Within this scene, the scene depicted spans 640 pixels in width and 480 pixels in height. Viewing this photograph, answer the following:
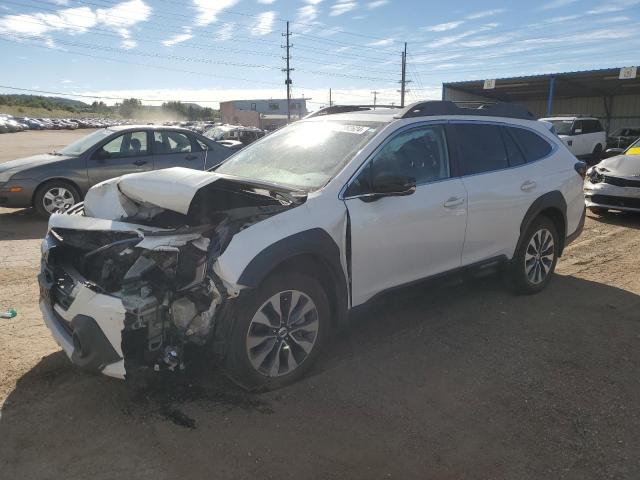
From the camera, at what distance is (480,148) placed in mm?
4543

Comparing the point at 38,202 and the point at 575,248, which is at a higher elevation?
the point at 38,202

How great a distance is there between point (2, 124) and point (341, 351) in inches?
2467

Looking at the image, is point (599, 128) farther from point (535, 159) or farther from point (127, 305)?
point (127, 305)

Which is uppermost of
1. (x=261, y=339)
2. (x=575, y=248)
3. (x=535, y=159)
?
(x=535, y=159)

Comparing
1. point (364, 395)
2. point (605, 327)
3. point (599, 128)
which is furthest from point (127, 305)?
point (599, 128)

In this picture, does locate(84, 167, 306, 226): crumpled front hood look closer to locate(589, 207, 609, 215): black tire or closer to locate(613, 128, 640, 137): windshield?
locate(589, 207, 609, 215): black tire

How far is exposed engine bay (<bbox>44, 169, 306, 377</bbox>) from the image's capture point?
113 inches

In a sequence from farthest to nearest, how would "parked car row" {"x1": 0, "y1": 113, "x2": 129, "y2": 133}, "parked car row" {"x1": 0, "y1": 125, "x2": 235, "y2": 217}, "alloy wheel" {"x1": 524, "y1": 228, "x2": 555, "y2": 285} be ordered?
"parked car row" {"x1": 0, "y1": 113, "x2": 129, "y2": 133} < "parked car row" {"x1": 0, "y1": 125, "x2": 235, "y2": 217} < "alloy wheel" {"x1": 524, "y1": 228, "x2": 555, "y2": 285}

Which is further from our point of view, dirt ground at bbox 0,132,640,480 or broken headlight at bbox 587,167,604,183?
broken headlight at bbox 587,167,604,183

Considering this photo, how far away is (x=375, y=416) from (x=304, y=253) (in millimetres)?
1059

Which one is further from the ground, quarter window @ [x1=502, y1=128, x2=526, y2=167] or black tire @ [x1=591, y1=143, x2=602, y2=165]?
quarter window @ [x1=502, y1=128, x2=526, y2=167]

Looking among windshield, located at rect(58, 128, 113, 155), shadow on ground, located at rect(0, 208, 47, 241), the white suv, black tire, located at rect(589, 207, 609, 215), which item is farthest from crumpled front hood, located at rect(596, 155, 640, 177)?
the white suv

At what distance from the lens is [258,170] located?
416 centimetres

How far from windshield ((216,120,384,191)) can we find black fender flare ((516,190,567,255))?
5.99 ft
